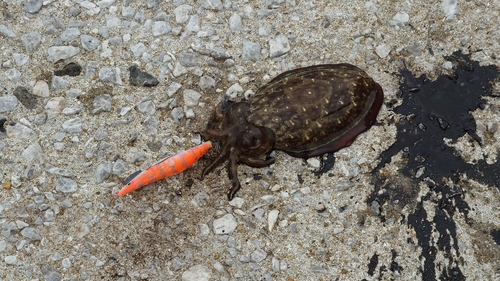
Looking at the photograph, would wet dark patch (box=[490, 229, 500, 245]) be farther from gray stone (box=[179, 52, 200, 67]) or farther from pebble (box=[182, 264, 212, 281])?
gray stone (box=[179, 52, 200, 67])

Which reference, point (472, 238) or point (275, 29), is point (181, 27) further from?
point (472, 238)

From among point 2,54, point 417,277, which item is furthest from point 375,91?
point 2,54

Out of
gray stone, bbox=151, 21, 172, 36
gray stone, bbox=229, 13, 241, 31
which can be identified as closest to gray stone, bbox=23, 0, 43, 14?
gray stone, bbox=151, 21, 172, 36

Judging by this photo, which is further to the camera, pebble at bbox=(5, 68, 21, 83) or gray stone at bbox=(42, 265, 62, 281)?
pebble at bbox=(5, 68, 21, 83)

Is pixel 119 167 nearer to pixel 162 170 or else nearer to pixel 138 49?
pixel 162 170

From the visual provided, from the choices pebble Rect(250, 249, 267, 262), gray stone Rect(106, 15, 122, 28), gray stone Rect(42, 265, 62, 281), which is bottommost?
pebble Rect(250, 249, 267, 262)

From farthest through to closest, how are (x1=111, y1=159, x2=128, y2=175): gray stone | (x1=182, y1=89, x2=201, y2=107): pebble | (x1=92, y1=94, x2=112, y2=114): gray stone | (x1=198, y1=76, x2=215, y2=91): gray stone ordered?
(x1=198, y1=76, x2=215, y2=91): gray stone, (x1=182, y1=89, x2=201, y2=107): pebble, (x1=92, y1=94, x2=112, y2=114): gray stone, (x1=111, y1=159, x2=128, y2=175): gray stone
